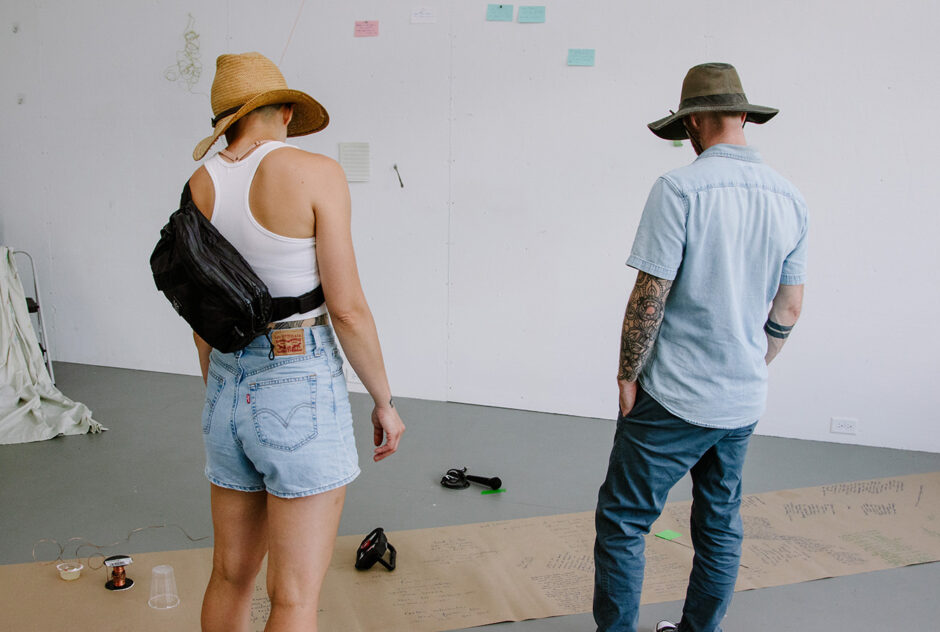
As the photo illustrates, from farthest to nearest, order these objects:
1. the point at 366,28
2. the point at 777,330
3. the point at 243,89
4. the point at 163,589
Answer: the point at 366,28
the point at 163,589
the point at 777,330
the point at 243,89

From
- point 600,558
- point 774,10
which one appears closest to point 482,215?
point 774,10

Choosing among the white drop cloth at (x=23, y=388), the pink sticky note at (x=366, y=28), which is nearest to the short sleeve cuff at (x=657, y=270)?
the pink sticky note at (x=366, y=28)

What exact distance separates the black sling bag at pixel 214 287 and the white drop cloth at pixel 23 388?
2543 millimetres

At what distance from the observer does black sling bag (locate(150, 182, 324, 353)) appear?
42.9 inches

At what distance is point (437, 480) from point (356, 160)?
74.4 inches

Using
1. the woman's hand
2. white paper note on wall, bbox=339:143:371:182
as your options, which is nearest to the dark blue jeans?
the woman's hand

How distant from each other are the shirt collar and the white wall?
1913mm

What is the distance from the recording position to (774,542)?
7.57 ft

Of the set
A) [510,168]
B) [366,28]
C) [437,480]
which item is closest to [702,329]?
[437,480]

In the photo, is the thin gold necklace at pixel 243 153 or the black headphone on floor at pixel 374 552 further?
the black headphone on floor at pixel 374 552

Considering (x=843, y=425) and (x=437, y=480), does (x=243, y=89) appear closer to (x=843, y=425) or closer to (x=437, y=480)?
(x=437, y=480)

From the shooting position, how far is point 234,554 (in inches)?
50.8

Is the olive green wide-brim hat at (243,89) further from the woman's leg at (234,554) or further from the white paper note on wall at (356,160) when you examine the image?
the white paper note on wall at (356,160)

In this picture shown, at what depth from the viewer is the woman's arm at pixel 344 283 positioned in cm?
112
